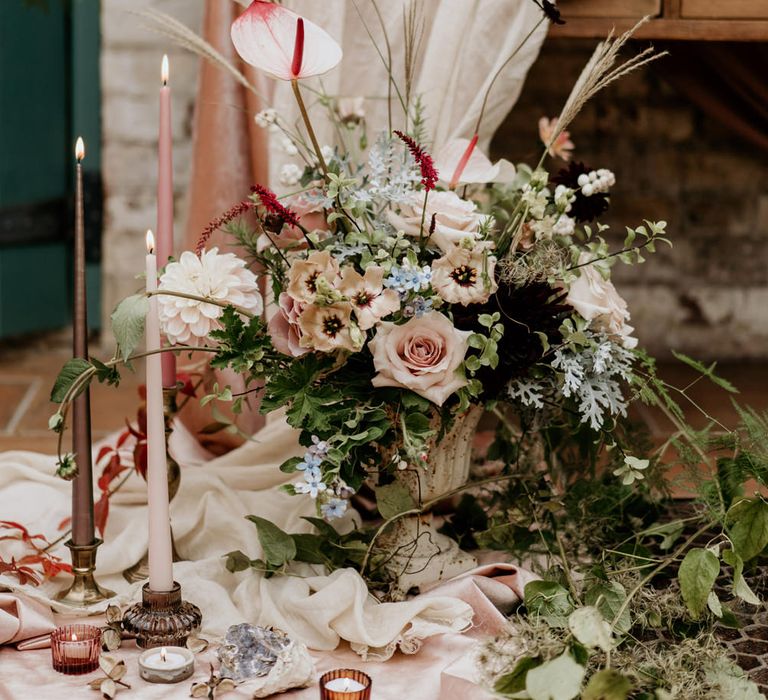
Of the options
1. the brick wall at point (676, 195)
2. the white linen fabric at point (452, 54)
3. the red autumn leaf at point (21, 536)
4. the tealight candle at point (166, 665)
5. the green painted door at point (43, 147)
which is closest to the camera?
the tealight candle at point (166, 665)

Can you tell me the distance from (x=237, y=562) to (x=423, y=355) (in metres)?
0.39

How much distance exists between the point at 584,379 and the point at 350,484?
0.31m

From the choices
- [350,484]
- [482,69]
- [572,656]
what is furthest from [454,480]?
[482,69]

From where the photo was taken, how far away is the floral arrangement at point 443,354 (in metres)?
1.11

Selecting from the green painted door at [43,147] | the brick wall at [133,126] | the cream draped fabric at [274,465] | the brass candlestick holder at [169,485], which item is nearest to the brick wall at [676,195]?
the brick wall at [133,126]

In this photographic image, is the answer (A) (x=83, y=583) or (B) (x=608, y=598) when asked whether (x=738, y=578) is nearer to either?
(B) (x=608, y=598)

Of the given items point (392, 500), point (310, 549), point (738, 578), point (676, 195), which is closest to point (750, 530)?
point (738, 578)

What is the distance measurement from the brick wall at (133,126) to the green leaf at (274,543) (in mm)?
1804

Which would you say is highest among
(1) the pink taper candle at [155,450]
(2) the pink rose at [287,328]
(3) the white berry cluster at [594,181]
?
(3) the white berry cluster at [594,181]

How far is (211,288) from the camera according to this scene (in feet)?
3.86

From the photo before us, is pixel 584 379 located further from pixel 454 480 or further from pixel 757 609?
pixel 757 609

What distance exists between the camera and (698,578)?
111 cm

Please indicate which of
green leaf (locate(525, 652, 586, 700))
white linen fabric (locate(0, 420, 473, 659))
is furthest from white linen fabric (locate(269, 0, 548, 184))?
green leaf (locate(525, 652, 586, 700))

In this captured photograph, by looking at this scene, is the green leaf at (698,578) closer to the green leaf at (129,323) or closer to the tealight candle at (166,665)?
the tealight candle at (166,665)
